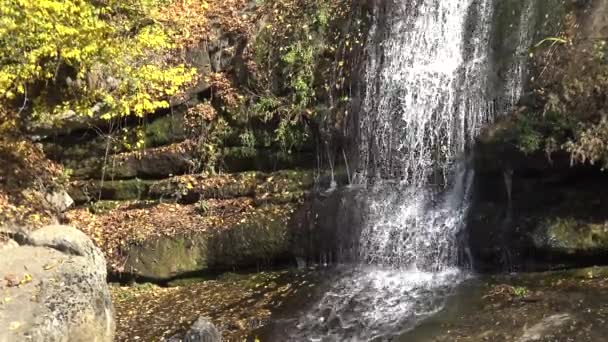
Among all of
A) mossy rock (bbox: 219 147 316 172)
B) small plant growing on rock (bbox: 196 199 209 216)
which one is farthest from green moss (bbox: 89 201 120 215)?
mossy rock (bbox: 219 147 316 172)

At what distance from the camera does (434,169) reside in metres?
10.1

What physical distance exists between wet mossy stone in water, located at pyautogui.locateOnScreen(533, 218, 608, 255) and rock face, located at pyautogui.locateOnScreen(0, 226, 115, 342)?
19.7 ft

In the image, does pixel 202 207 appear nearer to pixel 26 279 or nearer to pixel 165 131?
pixel 165 131

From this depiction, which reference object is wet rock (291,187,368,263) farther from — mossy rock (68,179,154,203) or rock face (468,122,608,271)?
mossy rock (68,179,154,203)

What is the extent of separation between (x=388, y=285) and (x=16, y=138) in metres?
8.18

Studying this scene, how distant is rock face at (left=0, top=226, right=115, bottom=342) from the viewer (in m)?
6.68

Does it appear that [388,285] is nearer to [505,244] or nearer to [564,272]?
[505,244]

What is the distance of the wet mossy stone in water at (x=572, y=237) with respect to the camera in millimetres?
8086

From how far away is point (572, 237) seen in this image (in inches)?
325

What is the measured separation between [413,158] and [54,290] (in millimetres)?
6020

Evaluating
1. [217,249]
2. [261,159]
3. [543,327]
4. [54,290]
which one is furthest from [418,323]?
[261,159]

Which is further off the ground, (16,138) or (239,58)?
(239,58)

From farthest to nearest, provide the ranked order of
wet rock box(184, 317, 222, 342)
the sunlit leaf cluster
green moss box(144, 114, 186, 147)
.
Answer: green moss box(144, 114, 186, 147), the sunlit leaf cluster, wet rock box(184, 317, 222, 342)

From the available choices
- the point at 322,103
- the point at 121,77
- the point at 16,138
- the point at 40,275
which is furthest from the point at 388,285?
the point at 16,138
